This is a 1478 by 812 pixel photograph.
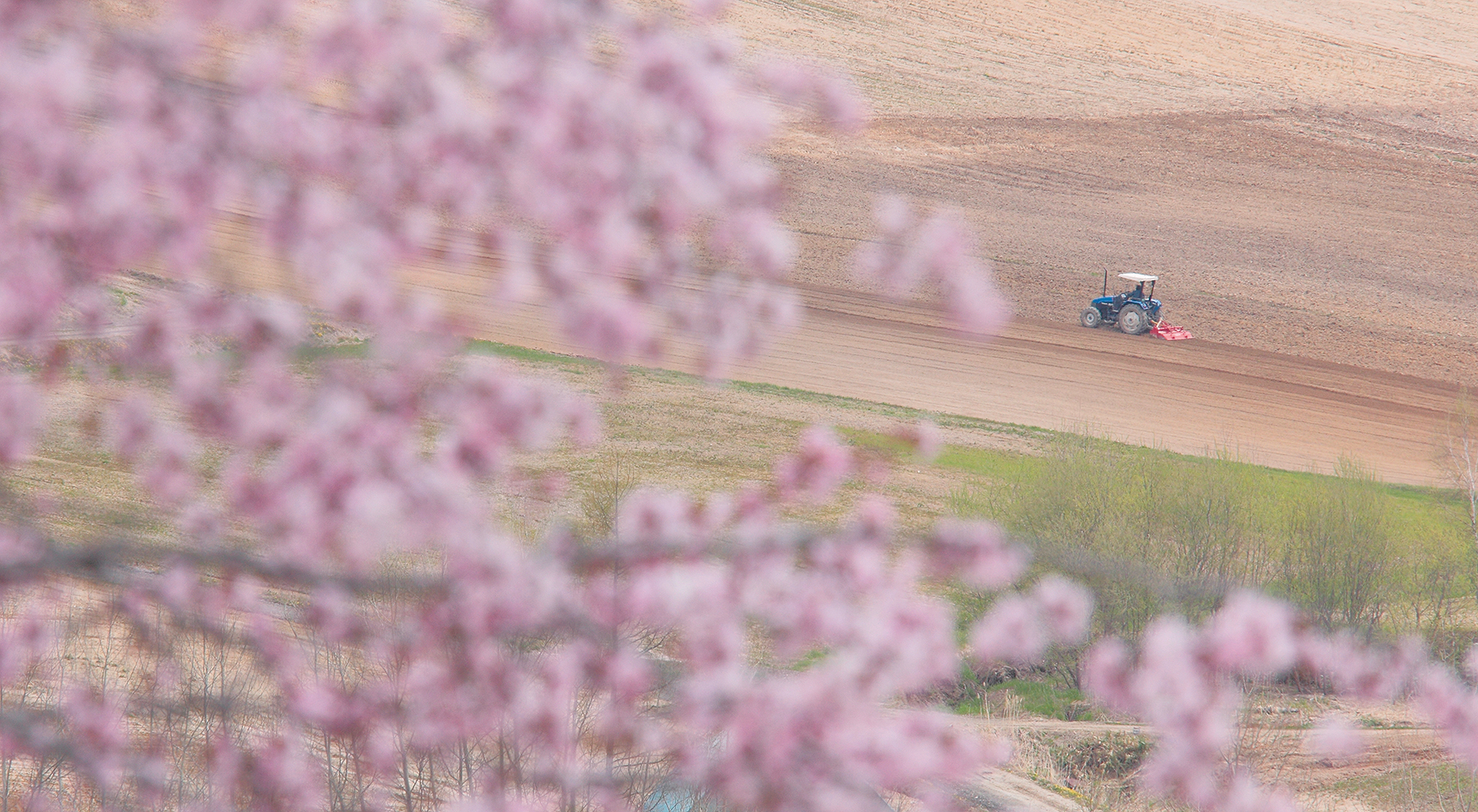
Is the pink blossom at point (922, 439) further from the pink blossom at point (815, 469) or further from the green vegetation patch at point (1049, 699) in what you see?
the green vegetation patch at point (1049, 699)

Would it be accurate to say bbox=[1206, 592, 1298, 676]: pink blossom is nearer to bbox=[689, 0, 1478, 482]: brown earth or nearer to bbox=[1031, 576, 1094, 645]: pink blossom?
bbox=[1031, 576, 1094, 645]: pink blossom

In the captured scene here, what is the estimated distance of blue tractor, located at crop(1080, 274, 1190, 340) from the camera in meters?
38.5

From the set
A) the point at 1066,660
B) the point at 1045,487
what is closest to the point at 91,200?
the point at 1066,660

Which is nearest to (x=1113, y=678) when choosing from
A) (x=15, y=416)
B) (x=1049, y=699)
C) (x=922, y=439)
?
(x=922, y=439)

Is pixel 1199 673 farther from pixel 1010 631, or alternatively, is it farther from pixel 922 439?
pixel 922 439

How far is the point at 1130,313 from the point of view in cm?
3856

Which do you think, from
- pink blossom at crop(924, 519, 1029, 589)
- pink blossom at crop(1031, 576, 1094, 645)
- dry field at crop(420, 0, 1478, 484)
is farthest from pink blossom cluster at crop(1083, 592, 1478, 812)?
dry field at crop(420, 0, 1478, 484)

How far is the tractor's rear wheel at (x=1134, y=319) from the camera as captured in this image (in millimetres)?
38438

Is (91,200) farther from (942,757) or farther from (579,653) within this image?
(942,757)

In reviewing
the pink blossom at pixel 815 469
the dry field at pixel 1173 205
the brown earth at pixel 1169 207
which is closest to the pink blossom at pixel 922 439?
the pink blossom at pixel 815 469

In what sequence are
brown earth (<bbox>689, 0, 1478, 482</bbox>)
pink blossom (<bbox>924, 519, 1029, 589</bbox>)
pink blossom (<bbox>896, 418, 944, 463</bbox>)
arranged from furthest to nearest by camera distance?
brown earth (<bbox>689, 0, 1478, 482</bbox>) < pink blossom (<bbox>896, 418, 944, 463</bbox>) < pink blossom (<bbox>924, 519, 1029, 589</bbox>)

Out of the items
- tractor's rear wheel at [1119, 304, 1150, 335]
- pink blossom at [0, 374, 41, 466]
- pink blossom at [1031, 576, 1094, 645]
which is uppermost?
pink blossom at [0, 374, 41, 466]

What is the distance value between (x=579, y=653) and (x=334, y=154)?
6.04ft

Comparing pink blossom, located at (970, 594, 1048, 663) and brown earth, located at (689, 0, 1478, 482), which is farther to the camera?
brown earth, located at (689, 0, 1478, 482)
